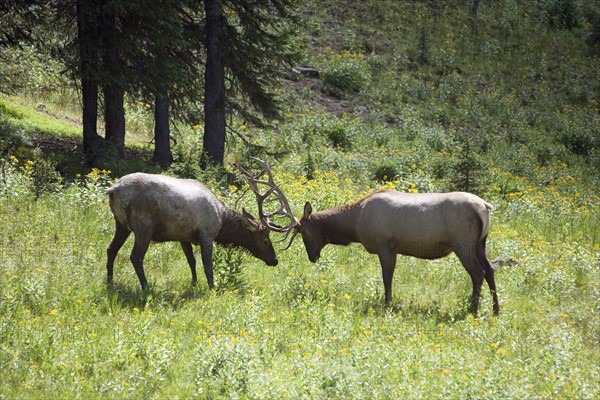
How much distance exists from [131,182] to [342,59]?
21.7 metres

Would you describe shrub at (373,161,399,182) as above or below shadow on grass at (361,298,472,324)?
above

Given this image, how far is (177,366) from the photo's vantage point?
7.05 metres

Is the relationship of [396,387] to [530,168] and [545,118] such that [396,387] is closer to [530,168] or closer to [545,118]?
[530,168]

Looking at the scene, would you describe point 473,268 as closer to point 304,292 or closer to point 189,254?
point 304,292

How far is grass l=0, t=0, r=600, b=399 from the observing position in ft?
21.7

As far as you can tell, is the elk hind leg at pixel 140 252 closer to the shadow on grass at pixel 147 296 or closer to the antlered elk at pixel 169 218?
the antlered elk at pixel 169 218

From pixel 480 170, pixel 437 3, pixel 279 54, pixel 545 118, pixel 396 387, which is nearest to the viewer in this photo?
pixel 396 387

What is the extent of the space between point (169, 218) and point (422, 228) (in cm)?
383

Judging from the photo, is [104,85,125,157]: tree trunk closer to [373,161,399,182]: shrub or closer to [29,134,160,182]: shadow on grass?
[29,134,160,182]: shadow on grass

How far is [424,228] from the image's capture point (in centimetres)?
1016

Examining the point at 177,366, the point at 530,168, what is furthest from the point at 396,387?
the point at 530,168

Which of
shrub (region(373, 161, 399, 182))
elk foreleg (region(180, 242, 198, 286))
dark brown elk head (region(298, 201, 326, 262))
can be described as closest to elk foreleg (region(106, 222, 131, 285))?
elk foreleg (region(180, 242, 198, 286))

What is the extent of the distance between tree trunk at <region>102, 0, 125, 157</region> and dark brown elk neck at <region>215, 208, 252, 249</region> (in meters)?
5.19

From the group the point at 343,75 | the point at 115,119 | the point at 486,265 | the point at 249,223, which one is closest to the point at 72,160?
the point at 115,119
